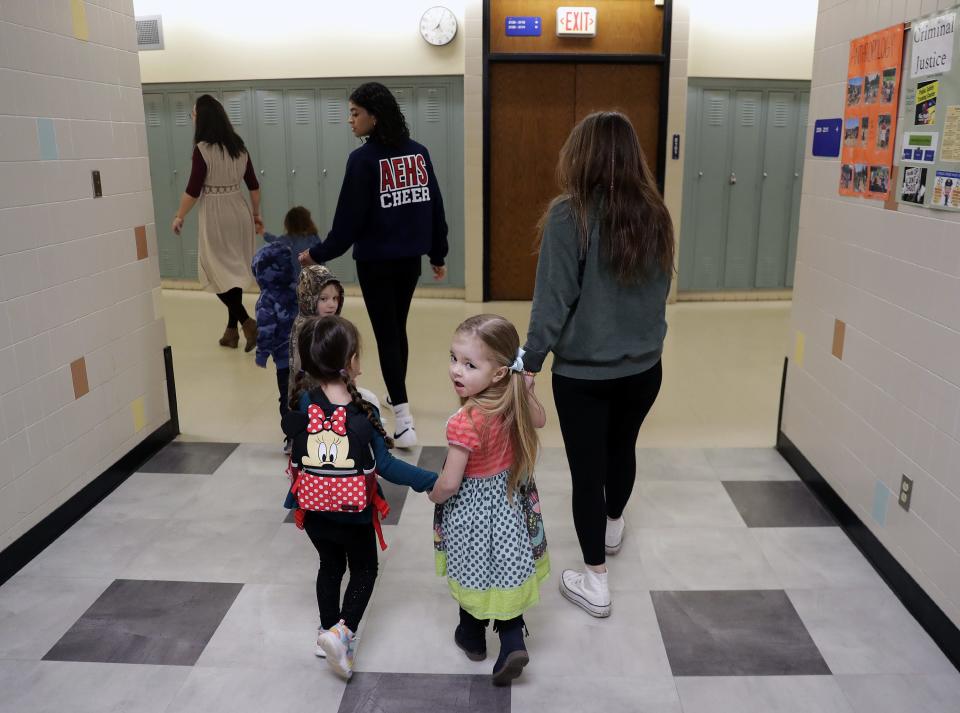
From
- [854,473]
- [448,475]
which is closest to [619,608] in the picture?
[448,475]

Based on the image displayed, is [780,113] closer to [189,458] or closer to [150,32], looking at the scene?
[150,32]

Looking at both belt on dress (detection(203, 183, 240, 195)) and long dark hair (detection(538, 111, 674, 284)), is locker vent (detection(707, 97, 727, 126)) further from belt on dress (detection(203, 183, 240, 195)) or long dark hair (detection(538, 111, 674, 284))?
long dark hair (detection(538, 111, 674, 284))

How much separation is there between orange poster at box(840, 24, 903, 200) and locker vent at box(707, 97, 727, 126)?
12.3ft

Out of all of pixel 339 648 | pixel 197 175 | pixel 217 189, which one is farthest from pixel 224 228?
pixel 339 648

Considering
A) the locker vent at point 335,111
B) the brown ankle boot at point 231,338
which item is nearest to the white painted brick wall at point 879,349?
the brown ankle boot at point 231,338

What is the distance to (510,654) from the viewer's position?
1998 mm

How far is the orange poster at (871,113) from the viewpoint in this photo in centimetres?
248

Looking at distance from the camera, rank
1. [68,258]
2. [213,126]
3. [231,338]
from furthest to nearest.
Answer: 1. [231,338]
2. [213,126]
3. [68,258]

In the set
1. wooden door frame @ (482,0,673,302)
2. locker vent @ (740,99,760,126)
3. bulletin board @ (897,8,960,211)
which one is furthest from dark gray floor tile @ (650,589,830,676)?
locker vent @ (740,99,760,126)

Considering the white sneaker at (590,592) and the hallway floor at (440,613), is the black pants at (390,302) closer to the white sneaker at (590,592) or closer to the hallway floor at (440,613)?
the hallway floor at (440,613)

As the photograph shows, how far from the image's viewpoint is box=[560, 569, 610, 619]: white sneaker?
233 cm

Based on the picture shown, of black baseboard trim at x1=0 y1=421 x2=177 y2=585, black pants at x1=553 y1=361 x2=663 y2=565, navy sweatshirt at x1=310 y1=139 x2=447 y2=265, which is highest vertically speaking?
navy sweatshirt at x1=310 y1=139 x2=447 y2=265

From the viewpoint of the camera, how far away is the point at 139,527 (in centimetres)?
287

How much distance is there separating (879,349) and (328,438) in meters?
1.75
